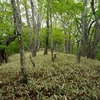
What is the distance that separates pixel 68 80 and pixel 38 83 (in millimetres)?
1351

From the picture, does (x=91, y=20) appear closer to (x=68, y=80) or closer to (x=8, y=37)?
(x=8, y=37)

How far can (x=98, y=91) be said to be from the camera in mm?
5125

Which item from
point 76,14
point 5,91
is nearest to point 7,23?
point 76,14

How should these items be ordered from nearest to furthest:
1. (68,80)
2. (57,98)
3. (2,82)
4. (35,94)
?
(57,98), (35,94), (2,82), (68,80)

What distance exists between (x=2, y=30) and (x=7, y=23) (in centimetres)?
62

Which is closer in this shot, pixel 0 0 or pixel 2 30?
pixel 2 30

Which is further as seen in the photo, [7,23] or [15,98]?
[7,23]

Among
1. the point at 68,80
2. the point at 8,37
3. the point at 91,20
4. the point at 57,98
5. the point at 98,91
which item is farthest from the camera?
the point at 91,20

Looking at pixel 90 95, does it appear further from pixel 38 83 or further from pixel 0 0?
pixel 0 0

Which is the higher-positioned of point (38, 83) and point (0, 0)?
point (0, 0)

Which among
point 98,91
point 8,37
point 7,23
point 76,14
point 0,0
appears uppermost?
point 0,0

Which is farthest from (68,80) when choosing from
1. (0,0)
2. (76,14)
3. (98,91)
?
(0,0)

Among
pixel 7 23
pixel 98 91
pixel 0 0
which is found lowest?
pixel 98 91

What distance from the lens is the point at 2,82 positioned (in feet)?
18.1
